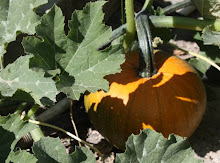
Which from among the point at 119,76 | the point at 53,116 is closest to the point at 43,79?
the point at 119,76

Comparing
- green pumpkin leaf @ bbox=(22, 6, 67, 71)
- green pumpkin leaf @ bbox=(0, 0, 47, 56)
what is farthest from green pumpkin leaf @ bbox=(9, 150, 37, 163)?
green pumpkin leaf @ bbox=(0, 0, 47, 56)

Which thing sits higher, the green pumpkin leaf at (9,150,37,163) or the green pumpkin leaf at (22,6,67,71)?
the green pumpkin leaf at (22,6,67,71)

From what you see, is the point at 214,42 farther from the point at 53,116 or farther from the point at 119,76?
the point at 53,116

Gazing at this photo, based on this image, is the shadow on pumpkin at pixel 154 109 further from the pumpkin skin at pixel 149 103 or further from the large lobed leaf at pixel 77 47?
the large lobed leaf at pixel 77 47

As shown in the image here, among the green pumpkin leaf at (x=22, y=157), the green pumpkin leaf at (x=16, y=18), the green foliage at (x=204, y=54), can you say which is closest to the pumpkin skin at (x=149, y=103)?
the green foliage at (x=204, y=54)

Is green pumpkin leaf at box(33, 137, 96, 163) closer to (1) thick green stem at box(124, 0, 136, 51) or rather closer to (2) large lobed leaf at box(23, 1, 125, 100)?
(2) large lobed leaf at box(23, 1, 125, 100)

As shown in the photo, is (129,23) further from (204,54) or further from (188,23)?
(204,54)
